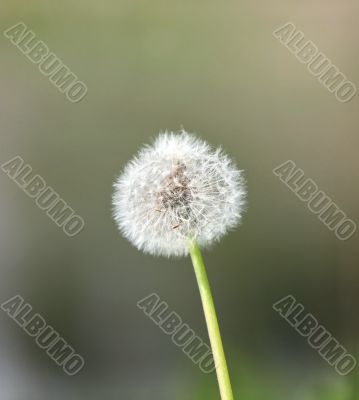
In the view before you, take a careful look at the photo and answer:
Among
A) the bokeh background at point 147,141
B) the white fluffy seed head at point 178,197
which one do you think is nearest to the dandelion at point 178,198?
the white fluffy seed head at point 178,197

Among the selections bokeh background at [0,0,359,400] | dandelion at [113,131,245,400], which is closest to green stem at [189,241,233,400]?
dandelion at [113,131,245,400]

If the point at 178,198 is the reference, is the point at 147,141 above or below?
above

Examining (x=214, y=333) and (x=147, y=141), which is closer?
(x=214, y=333)

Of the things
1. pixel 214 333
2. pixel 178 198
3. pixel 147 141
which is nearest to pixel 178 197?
pixel 178 198

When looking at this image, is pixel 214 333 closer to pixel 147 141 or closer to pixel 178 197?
pixel 178 197

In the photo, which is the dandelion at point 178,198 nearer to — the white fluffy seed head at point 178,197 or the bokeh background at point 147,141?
the white fluffy seed head at point 178,197

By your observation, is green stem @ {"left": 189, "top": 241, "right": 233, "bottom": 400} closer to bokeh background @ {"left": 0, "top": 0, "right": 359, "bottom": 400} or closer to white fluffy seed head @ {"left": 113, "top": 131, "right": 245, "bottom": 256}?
white fluffy seed head @ {"left": 113, "top": 131, "right": 245, "bottom": 256}
